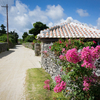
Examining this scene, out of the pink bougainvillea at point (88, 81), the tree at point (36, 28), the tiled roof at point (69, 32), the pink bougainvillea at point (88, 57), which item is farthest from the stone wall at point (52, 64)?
the tree at point (36, 28)

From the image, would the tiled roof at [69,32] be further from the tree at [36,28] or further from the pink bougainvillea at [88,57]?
the tree at [36,28]

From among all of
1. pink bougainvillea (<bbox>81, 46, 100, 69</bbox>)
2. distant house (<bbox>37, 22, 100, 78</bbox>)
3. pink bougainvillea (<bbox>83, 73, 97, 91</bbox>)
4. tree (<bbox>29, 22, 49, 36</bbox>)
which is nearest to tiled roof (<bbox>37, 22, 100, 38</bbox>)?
distant house (<bbox>37, 22, 100, 78</bbox>)

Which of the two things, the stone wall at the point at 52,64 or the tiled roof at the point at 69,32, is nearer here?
the stone wall at the point at 52,64

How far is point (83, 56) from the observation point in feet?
7.41

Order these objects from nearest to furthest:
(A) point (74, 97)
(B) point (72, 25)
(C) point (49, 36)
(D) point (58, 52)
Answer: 1. (A) point (74, 97)
2. (D) point (58, 52)
3. (C) point (49, 36)
4. (B) point (72, 25)

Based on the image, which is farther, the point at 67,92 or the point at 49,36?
the point at 49,36

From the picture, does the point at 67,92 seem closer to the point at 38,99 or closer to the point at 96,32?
the point at 38,99

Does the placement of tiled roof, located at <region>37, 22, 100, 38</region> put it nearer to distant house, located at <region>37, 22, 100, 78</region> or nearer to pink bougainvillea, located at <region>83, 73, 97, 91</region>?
distant house, located at <region>37, 22, 100, 78</region>

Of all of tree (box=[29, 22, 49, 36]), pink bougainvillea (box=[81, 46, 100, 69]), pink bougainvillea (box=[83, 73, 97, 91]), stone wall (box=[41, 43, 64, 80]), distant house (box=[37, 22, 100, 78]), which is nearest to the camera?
pink bougainvillea (box=[81, 46, 100, 69])

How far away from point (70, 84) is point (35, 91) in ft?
4.92

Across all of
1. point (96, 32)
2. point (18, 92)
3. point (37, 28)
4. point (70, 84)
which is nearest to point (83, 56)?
point (70, 84)

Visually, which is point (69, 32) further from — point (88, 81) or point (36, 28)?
point (36, 28)

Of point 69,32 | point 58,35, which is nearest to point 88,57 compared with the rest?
point 58,35

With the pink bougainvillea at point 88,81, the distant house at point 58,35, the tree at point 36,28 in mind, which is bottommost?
the pink bougainvillea at point 88,81
